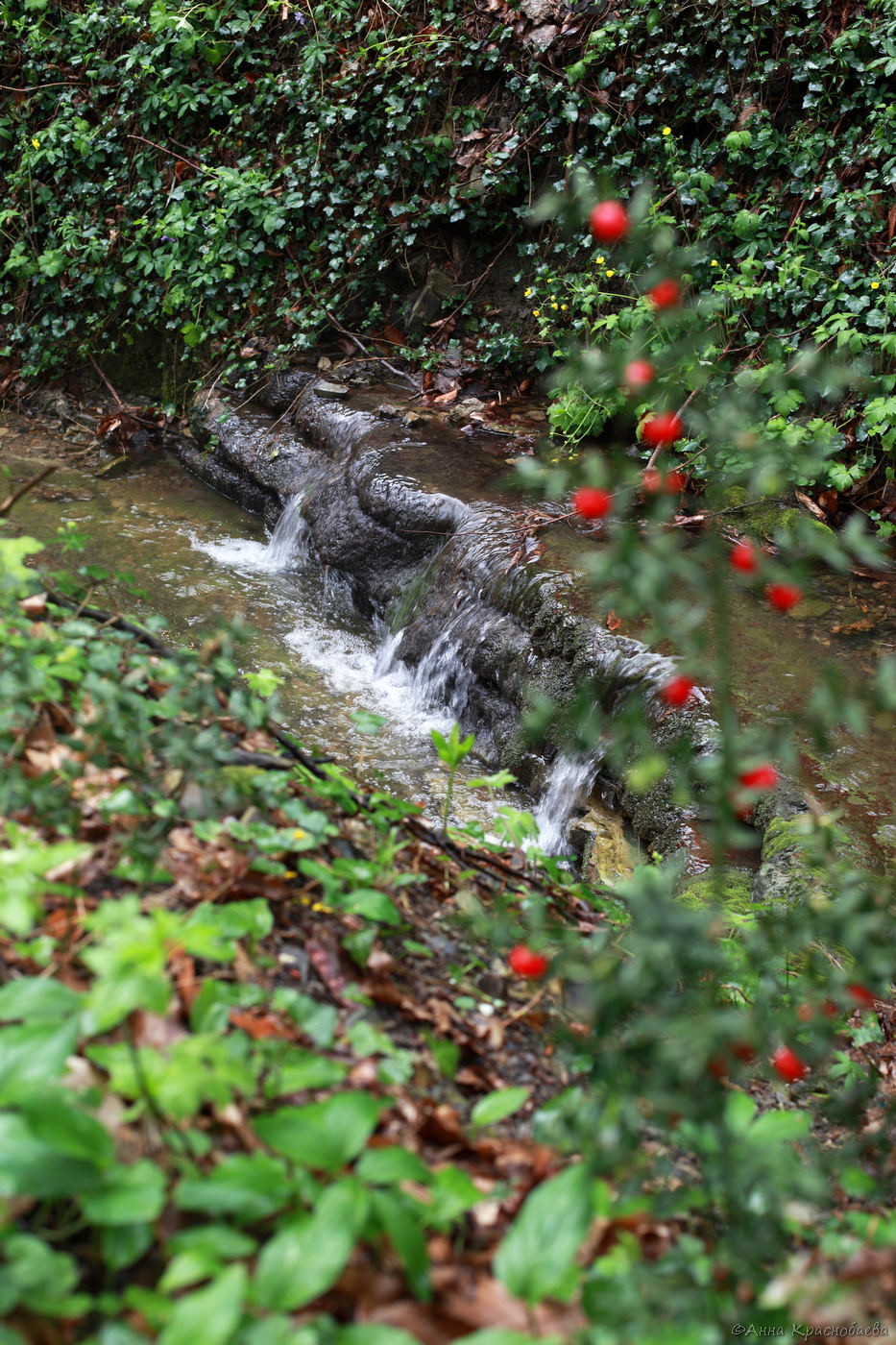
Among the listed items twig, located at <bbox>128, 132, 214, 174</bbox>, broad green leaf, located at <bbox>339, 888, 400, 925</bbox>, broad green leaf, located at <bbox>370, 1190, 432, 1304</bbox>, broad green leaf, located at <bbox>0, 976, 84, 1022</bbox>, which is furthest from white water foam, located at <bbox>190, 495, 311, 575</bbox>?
broad green leaf, located at <bbox>370, 1190, 432, 1304</bbox>

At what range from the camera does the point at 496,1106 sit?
1.41 m

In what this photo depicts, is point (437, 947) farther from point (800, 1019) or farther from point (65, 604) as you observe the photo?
point (65, 604)

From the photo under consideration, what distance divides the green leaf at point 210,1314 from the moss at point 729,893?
2.15m

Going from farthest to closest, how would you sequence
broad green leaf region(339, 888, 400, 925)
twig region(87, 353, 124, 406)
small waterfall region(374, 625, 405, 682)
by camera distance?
twig region(87, 353, 124, 406) < small waterfall region(374, 625, 405, 682) < broad green leaf region(339, 888, 400, 925)

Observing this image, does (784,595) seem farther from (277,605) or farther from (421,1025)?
(277,605)

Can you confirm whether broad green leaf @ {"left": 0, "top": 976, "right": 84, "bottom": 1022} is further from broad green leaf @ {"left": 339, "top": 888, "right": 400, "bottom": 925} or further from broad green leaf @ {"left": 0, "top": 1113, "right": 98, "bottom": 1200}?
broad green leaf @ {"left": 339, "top": 888, "right": 400, "bottom": 925}

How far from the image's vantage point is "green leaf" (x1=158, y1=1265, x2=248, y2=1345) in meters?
0.95

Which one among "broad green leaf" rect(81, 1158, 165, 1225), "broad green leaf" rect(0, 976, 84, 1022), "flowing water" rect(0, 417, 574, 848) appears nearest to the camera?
"broad green leaf" rect(81, 1158, 165, 1225)

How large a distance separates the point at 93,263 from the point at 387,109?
9.08 feet

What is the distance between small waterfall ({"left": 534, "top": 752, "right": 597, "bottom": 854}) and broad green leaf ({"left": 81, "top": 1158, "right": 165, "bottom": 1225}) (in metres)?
3.02

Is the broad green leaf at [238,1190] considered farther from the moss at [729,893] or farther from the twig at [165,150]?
the twig at [165,150]

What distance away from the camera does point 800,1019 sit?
1.39 metres

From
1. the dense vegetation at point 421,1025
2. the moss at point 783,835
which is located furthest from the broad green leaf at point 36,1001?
the moss at point 783,835

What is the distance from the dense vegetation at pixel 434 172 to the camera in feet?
17.6
